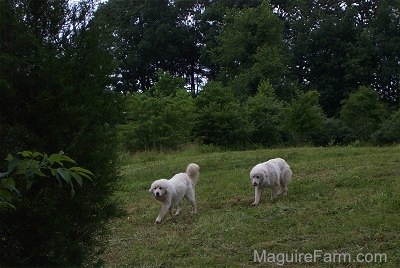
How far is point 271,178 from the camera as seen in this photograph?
10.0 m

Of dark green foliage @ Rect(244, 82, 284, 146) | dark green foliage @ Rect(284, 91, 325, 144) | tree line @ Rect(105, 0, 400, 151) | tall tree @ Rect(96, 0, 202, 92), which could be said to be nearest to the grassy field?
tree line @ Rect(105, 0, 400, 151)

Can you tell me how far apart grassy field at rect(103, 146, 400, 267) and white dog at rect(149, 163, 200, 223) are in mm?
208

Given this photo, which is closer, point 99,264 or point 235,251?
point 99,264

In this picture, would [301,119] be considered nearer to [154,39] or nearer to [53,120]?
[53,120]

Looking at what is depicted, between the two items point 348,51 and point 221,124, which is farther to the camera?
point 348,51

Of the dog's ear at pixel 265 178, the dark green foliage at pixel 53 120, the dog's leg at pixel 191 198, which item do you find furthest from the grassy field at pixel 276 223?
the dark green foliage at pixel 53 120

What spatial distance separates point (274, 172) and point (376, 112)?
22.7 metres

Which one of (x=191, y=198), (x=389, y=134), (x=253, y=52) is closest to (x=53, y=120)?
(x=191, y=198)

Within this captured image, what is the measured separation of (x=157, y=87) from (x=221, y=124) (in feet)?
44.1

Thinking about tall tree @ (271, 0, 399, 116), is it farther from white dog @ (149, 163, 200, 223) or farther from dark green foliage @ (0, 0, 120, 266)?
dark green foliage @ (0, 0, 120, 266)

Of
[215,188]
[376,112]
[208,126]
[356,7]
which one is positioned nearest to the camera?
[215,188]

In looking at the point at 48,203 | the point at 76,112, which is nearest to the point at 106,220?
the point at 48,203

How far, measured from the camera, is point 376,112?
3123cm

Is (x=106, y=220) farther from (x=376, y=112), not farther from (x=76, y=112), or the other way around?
(x=376, y=112)
